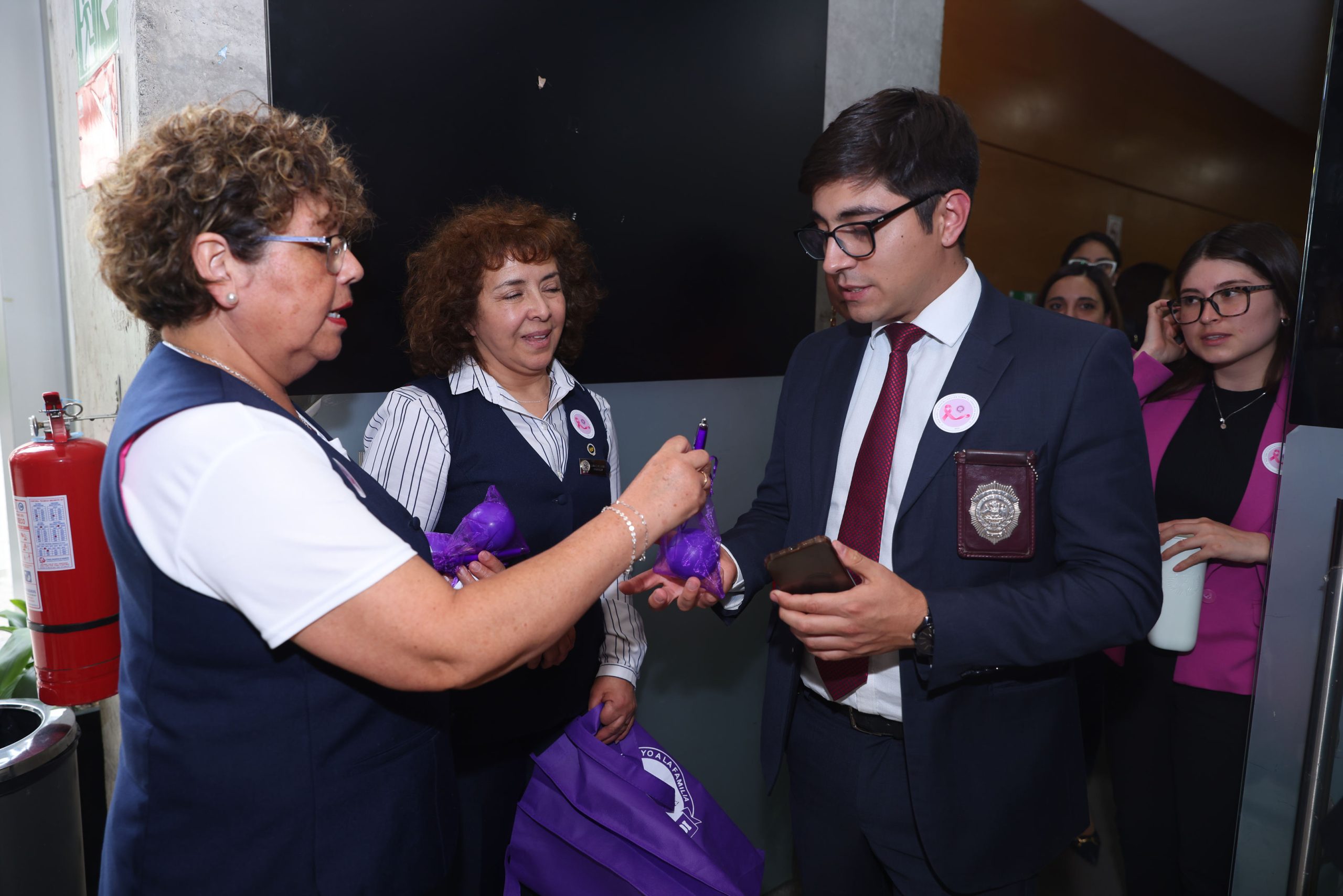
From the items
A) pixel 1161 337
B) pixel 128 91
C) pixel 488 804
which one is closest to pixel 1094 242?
pixel 1161 337

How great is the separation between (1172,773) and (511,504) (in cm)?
184

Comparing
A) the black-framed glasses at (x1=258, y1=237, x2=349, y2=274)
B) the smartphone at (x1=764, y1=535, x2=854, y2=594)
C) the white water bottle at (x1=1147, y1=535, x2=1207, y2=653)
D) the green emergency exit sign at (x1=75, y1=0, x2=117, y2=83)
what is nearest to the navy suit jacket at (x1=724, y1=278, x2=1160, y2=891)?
the smartphone at (x1=764, y1=535, x2=854, y2=594)

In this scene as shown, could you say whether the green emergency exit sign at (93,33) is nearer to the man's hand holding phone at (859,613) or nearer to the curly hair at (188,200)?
the curly hair at (188,200)

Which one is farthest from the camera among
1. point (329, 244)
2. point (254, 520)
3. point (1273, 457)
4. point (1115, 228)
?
point (1115, 228)

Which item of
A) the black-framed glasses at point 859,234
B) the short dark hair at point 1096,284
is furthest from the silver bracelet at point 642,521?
the short dark hair at point 1096,284

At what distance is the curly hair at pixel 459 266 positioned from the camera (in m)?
1.85

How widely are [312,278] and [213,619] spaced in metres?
0.46

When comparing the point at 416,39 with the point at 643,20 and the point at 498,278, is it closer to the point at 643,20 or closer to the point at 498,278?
the point at 498,278

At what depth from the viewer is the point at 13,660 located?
1868 millimetres

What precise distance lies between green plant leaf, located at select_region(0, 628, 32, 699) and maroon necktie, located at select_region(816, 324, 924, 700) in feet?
5.92

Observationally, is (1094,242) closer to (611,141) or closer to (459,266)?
(611,141)

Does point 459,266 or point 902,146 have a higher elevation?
point 902,146

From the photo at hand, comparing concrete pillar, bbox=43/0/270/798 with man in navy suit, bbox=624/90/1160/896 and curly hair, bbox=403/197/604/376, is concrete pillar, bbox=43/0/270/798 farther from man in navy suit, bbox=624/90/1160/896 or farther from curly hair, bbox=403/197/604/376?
man in navy suit, bbox=624/90/1160/896

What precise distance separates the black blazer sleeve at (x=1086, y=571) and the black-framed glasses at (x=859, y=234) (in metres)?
0.40
